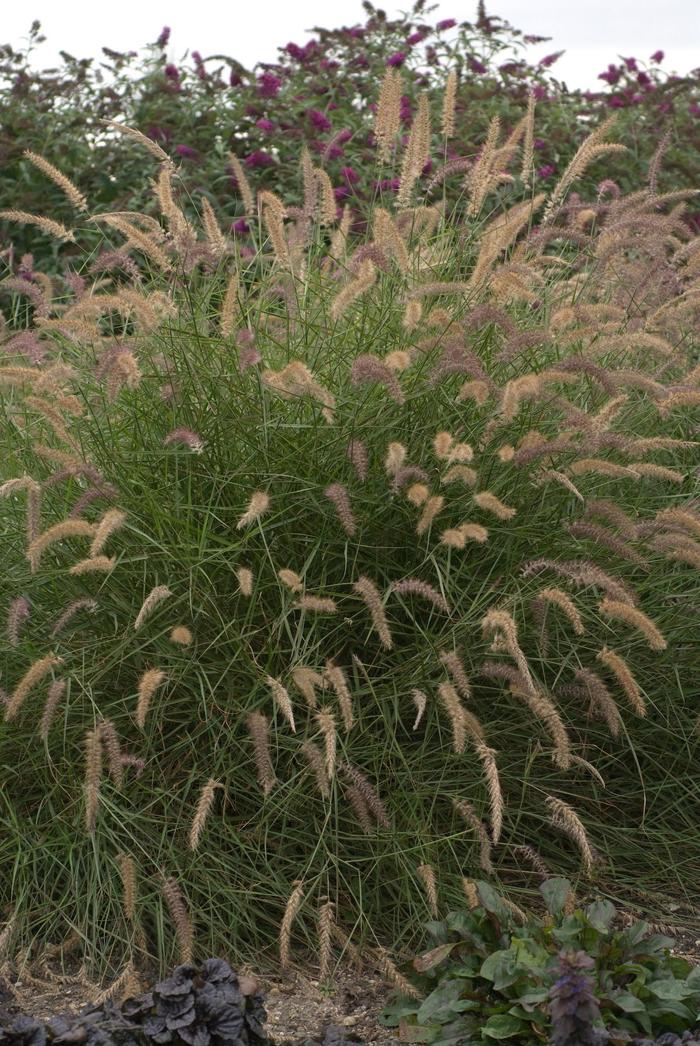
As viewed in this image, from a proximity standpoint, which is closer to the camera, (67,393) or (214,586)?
(214,586)

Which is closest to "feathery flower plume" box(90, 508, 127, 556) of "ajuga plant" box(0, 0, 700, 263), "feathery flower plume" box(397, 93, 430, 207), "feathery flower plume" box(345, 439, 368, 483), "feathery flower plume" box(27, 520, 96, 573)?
"feathery flower plume" box(27, 520, 96, 573)

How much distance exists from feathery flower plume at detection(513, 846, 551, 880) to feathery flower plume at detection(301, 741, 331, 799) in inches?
22.8

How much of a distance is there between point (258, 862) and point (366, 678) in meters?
0.57

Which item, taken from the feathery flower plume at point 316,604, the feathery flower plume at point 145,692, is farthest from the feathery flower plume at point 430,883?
the feathery flower plume at point 145,692

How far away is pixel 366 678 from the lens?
3.59 m

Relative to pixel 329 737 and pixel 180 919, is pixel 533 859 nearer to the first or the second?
pixel 329 737

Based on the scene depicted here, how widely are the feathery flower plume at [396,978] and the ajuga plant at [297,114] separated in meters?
4.75

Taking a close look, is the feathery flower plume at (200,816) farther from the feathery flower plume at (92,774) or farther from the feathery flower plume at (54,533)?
the feathery flower plume at (54,533)

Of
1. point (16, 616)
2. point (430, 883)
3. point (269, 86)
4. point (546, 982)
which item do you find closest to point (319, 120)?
point (269, 86)

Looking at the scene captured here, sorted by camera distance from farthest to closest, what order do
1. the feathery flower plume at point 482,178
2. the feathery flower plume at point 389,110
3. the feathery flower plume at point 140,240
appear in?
the feathery flower plume at point 482,178, the feathery flower plume at point 389,110, the feathery flower plume at point 140,240

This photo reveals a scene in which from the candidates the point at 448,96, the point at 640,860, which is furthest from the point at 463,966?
the point at 448,96

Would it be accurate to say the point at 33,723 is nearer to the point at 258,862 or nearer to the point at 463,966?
the point at 258,862

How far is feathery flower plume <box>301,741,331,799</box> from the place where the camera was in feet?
10.7

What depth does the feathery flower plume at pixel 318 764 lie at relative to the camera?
3.26m
